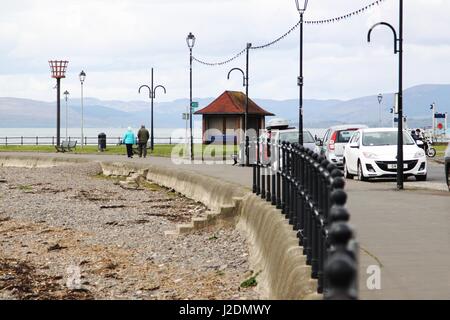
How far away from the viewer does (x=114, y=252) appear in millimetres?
19406

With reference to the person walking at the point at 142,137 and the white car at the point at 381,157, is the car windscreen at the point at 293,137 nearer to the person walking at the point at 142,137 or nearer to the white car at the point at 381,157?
the white car at the point at 381,157

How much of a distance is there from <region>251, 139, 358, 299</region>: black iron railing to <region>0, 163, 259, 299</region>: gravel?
1.58 metres

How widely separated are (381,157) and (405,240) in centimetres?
1505

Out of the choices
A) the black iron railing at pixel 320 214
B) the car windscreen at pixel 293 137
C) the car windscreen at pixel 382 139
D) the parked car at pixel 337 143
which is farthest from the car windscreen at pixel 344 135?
the black iron railing at pixel 320 214

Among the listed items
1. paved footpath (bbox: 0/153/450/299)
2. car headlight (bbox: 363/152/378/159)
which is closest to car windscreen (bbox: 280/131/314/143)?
car headlight (bbox: 363/152/378/159)

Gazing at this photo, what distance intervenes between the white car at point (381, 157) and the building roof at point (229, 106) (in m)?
49.4

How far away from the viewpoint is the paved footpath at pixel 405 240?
8.80 metres

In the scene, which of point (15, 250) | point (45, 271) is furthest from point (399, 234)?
point (15, 250)

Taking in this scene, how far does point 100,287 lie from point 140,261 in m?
3.00

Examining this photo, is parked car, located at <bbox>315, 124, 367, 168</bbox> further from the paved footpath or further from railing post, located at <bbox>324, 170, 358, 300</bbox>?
railing post, located at <bbox>324, 170, 358, 300</bbox>

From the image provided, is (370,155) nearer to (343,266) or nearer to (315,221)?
(315,221)

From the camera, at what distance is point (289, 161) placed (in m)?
13.5

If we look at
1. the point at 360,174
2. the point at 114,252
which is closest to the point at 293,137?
the point at 360,174
